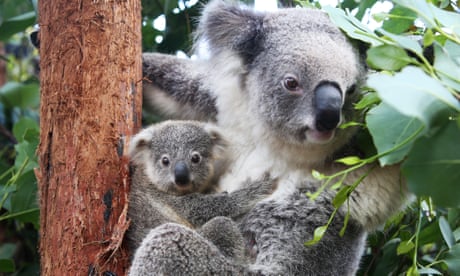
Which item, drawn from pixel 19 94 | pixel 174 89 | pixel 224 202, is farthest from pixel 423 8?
pixel 19 94

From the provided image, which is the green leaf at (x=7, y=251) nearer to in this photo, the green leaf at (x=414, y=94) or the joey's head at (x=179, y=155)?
the joey's head at (x=179, y=155)

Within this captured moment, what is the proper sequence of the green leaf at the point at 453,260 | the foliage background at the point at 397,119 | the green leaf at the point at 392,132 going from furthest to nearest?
the green leaf at the point at 453,260, the green leaf at the point at 392,132, the foliage background at the point at 397,119

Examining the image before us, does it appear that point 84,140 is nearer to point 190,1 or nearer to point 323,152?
point 323,152

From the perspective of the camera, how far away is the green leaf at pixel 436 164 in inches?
70.9

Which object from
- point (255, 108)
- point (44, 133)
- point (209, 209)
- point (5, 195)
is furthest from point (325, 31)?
point (5, 195)

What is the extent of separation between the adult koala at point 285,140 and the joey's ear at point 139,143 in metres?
0.49

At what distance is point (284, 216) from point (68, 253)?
3.79 feet

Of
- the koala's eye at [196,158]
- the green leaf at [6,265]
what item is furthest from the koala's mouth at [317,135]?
the green leaf at [6,265]

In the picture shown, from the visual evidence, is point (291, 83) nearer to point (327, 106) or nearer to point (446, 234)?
point (327, 106)

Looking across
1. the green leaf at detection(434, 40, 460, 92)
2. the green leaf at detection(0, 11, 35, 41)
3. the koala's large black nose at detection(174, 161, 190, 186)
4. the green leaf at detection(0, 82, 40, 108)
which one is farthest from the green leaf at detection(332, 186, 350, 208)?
the green leaf at detection(0, 82, 40, 108)

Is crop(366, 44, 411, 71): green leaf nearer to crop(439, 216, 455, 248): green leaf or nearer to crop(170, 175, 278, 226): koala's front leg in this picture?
crop(439, 216, 455, 248): green leaf

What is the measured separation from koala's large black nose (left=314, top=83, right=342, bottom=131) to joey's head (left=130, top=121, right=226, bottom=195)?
0.86m

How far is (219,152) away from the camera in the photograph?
3.66 m

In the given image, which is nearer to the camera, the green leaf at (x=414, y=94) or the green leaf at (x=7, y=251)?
the green leaf at (x=414, y=94)
